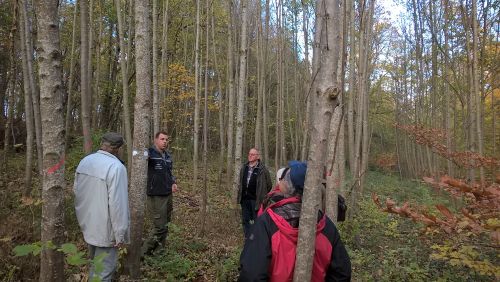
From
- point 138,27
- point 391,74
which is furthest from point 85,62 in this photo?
point 391,74

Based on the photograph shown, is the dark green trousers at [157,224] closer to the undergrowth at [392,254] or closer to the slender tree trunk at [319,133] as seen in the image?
the undergrowth at [392,254]

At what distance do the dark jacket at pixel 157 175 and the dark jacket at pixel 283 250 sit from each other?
3.70 metres

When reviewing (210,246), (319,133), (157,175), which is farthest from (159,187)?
(319,133)

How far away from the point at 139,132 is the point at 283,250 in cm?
282

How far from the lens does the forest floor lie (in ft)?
15.3

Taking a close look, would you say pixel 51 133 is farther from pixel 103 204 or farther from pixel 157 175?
pixel 157 175

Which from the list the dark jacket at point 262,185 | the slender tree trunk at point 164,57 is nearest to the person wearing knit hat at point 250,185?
the dark jacket at point 262,185

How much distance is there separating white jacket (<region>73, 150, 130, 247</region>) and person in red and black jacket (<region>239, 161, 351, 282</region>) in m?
1.81

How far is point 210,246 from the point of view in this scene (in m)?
6.44

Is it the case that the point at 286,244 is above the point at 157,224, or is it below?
above

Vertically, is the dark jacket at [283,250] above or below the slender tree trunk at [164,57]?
below

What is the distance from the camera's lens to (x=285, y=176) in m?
2.27

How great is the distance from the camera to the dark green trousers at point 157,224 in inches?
210

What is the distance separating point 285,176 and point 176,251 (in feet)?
13.3
